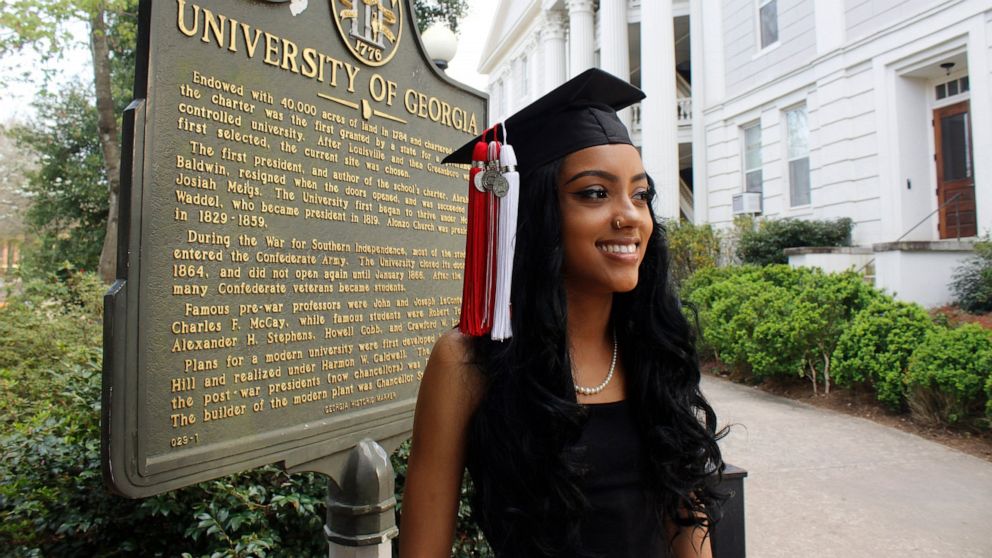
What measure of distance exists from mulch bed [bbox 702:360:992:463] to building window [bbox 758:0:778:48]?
8903 mm

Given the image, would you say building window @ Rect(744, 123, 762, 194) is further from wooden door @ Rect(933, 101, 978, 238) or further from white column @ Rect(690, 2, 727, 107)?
wooden door @ Rect(933, 101, 978, 238)

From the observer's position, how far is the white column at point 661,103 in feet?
57.0

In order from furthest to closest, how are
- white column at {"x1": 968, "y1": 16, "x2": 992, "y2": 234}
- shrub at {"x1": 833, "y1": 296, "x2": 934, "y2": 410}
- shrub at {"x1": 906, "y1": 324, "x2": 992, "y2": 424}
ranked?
white column at {"x1": 968, "y1": 16, "x2": 992, "y2": 234} < shrub at {"x1": 833, "y1": 296, "x2": 934, "y2": 410} < shrub at {"x1": 906, "y1": 324, "x2": 992, "y2": 424}

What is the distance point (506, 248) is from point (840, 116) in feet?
44.6

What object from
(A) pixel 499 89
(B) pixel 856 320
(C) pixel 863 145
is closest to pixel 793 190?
(C) pixel 863 145

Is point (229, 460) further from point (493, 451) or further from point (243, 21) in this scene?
point (243, 21)

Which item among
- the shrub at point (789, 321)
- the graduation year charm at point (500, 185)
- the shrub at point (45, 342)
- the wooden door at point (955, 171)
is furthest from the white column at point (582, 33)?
the graduation year charm at point (500, 185)

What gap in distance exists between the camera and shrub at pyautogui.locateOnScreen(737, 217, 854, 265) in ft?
41.4

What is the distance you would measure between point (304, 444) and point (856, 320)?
6.99 metres

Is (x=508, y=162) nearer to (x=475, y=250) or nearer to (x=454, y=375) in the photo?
(x=475, y=250)

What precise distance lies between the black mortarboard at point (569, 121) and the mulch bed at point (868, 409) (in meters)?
5.87

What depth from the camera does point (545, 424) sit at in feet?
5.20

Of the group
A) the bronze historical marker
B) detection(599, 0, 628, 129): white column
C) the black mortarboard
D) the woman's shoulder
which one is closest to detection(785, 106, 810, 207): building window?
detection(599, 0, 628, 129): white column

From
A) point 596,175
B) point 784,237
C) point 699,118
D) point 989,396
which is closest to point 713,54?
point 699,118
